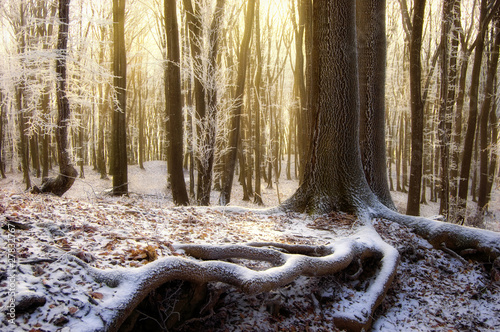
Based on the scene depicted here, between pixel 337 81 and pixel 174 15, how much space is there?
5562 millimetres

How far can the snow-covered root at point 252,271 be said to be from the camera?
8.25 ft

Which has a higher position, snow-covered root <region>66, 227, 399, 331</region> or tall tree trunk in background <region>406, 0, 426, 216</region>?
tall tree trunk in background <region>406, 0, 426, 216</region>

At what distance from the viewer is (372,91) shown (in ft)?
23.3

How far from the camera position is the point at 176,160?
910cm

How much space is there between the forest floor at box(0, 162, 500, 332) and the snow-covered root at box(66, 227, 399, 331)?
0.11m

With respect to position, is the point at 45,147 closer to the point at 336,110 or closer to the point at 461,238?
the point at 336,110

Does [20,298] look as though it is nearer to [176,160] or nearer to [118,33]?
[176,160]

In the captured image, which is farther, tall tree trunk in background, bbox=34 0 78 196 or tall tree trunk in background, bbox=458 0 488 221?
tall tree trunk in background, bbox=458 0 488 221

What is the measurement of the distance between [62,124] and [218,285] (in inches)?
260

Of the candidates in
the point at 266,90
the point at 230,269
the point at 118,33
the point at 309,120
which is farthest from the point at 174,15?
the point at 266,90

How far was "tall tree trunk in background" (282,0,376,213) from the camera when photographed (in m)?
6.07

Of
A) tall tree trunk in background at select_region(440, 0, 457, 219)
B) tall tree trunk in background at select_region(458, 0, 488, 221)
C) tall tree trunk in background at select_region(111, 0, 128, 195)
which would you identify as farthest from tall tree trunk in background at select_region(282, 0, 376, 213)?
tall tree trunk in background at select_region(111, 0, 128, 195)

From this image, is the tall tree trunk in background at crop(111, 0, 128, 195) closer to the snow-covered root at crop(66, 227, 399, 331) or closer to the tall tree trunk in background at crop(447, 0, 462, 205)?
the snow-covered root at crop(66, 227, 399, 331)

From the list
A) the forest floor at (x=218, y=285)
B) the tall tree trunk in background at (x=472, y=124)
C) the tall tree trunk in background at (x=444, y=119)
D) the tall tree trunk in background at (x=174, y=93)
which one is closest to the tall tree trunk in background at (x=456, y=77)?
the tall tree trunk in background at (x=444, y=119)
